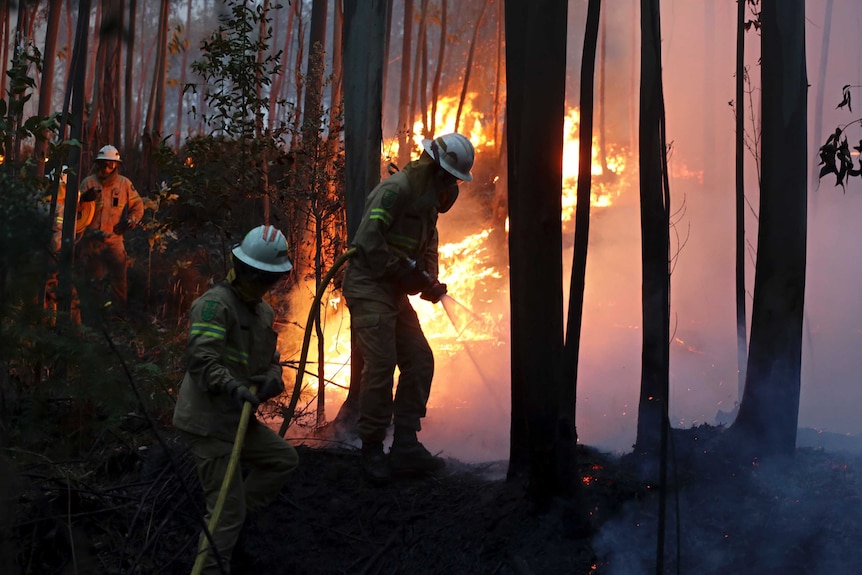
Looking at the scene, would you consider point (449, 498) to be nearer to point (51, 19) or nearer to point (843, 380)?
point (843, 380)

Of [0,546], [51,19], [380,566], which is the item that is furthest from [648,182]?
[51,19]

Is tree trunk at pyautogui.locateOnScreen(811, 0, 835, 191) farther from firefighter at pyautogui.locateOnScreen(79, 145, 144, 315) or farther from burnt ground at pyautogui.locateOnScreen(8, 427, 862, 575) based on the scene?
burnt ground at pyautogui.locateOnScreen(8, 427, 862, 575)

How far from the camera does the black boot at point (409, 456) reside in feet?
17.8

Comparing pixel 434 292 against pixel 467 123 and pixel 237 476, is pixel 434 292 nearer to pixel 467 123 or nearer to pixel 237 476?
pixel 237 476

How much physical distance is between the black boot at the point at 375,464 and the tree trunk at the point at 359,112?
1392 mm

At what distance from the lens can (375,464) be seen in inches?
214

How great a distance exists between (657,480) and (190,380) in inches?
109

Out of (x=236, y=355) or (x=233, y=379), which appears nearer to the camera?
(x=233, y=379)

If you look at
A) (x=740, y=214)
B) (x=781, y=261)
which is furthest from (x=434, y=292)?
(x=740, y=214)

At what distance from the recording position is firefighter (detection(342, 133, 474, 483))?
17.5 ft

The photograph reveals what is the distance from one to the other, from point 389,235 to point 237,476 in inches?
→ 76.7

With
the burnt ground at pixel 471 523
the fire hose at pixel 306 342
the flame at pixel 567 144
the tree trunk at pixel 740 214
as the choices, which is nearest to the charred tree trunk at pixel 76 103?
the fire hose at pixel 306 342

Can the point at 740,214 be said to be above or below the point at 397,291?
above

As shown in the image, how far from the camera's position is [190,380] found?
168 inches
